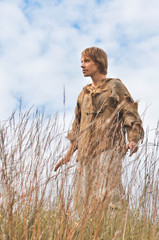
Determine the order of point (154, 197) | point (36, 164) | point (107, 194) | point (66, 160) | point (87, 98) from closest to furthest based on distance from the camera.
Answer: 1. point (107, 194)
2. point (66, 160)
3. point (36, 164)
4. point (154, 197)
5. point (87, 98)

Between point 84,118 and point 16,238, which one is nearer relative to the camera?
point 16,238

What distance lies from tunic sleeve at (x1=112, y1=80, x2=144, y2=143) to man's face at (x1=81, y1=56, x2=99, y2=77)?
0.78 feet

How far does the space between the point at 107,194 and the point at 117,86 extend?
1285 mm

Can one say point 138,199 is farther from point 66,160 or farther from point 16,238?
point 16,238

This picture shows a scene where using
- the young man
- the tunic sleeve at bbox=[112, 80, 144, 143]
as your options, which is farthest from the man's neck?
the tunic sleeve at bbox=[112, 80, 144, 143]

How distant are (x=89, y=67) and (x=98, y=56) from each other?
13 centimetres

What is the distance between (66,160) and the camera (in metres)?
1.95

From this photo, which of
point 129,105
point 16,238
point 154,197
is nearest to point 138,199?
point 154,197

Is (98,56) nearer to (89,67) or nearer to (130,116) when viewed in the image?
(89,67)

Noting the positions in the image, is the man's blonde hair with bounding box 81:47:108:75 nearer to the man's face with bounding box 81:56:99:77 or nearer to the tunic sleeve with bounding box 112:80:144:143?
the man's face with bounding box 81:56:99:77

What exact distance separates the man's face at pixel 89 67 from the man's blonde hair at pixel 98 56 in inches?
1.2

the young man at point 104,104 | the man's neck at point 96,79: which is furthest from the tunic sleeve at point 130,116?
the man's neck at point 96,79

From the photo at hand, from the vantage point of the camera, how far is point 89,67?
2881mm

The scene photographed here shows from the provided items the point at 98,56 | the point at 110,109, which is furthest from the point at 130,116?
the point at 98,56
